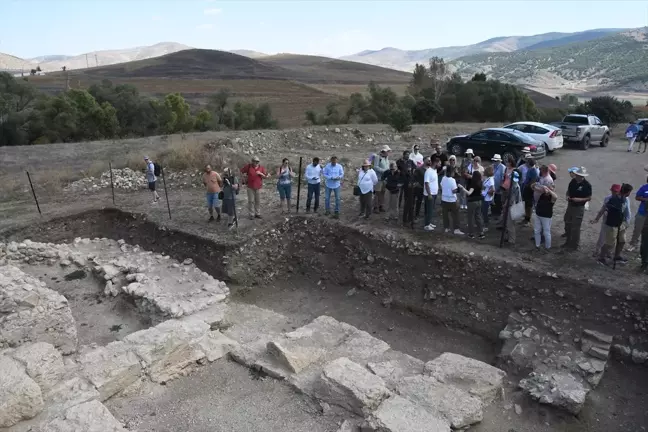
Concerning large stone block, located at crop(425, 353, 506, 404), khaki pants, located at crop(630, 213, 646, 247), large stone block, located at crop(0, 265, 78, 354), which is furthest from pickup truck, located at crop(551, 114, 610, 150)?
large stone block, located at crop(0, 265, 78, 354)

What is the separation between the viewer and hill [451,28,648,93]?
10975 cm

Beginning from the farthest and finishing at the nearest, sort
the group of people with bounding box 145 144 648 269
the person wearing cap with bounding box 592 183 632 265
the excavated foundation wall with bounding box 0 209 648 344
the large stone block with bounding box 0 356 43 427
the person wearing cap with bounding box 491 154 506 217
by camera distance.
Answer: the person wearing cap with bounding box 491 154 506 217, the group of people with bounding box 145 144 648 269, the person wearing cap with bounding box 592 183 632 265, the excavated foundation wall with bounding box 0 209 648 344, the large stone block with bounding box 0 356 43 427

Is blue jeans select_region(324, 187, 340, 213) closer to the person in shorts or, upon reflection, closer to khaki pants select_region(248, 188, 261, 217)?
khaki pants select_region(248, 188, 261, 217)

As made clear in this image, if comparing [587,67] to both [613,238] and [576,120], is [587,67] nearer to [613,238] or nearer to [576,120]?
[576,120]

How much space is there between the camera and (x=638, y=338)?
8781 mm

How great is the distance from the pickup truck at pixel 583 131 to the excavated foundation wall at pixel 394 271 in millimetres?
15592

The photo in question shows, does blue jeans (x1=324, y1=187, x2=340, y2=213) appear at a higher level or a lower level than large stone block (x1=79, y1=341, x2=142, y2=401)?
higher

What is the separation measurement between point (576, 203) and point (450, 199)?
2678 mm

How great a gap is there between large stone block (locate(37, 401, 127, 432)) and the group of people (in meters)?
7.31

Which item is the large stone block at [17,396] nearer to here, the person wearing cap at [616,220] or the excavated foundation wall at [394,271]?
the excavated foundation wall at [394,271]

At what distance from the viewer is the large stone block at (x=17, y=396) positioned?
20.5ft

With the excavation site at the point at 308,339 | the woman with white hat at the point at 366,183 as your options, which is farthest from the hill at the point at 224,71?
the excavation site at the point at 308,339

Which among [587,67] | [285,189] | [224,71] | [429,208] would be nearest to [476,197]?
[429,208]

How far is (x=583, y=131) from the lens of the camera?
22.8m
